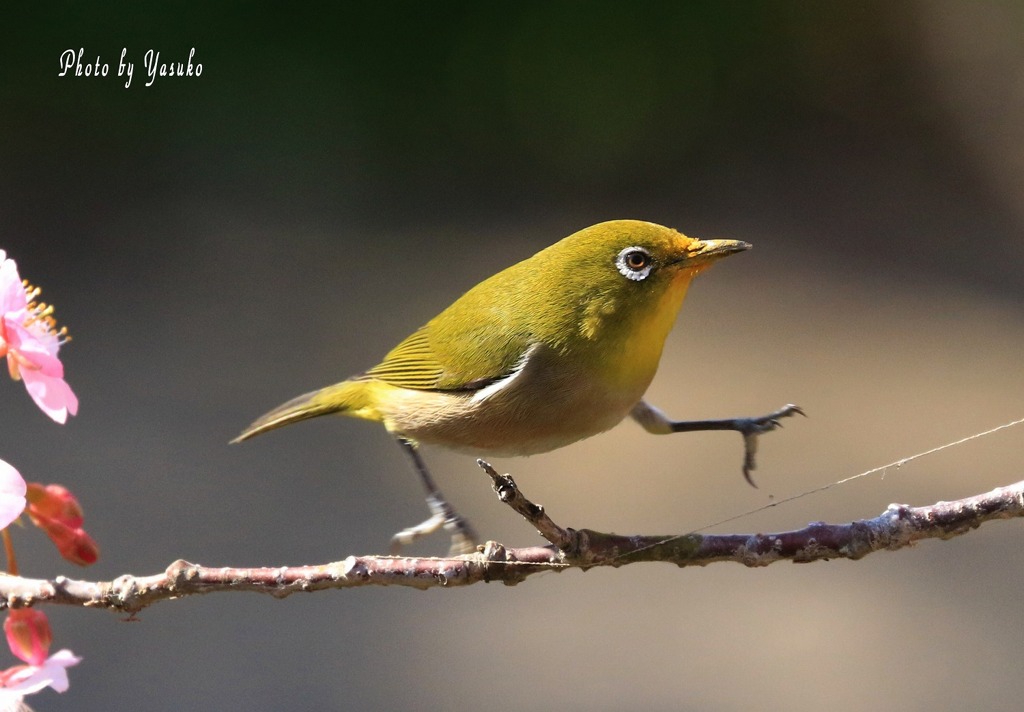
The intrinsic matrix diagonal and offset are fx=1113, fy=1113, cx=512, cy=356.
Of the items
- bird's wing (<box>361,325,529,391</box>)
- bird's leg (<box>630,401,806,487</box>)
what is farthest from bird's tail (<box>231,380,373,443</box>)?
bird's leg (<box>630,401,806,487</box>)

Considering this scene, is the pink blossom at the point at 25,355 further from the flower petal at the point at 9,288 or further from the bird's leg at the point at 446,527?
the bird's leg at the point at 446,527

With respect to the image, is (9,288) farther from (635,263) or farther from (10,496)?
(635,263)

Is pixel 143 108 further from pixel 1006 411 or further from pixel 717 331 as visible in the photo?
pixel 1006 411

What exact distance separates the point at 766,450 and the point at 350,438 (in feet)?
9.26

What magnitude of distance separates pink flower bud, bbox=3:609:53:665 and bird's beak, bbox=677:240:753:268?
119cm

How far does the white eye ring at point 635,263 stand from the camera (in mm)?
2012

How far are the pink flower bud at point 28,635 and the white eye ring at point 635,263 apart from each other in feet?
3.73

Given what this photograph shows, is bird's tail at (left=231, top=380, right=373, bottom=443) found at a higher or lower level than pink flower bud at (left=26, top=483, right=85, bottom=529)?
higher

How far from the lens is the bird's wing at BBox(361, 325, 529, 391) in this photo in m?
2.19

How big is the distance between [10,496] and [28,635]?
0.24 meters

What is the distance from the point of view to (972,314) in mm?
8547

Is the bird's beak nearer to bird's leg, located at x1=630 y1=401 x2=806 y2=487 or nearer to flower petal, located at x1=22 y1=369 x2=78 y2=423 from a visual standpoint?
bird's leg, located at x1=630 y1=401 x2=806 y2=487

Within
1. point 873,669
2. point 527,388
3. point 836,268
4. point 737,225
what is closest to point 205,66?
point 737,225

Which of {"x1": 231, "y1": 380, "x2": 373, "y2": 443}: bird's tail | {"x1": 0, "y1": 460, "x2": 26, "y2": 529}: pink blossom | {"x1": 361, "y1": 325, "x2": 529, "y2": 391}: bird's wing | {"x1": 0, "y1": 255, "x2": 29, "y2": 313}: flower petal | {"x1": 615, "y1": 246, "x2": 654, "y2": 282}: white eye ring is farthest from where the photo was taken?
{"x1": 231, "y1": 380, "x2": 373, "y2": 443}: bird's tail
